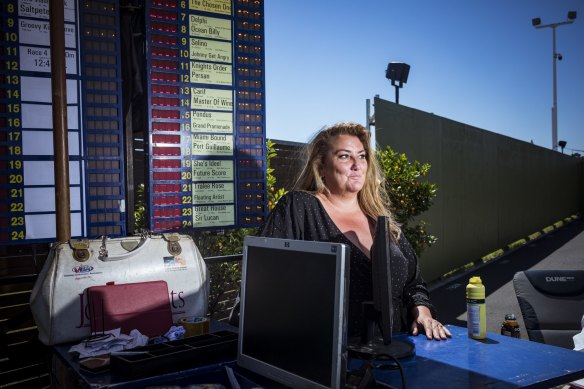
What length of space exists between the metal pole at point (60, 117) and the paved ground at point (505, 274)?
14.8ft

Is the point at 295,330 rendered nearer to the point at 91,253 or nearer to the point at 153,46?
the point at 91,253

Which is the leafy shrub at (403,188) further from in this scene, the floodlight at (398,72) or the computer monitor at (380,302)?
the computer monitor at (380,302)

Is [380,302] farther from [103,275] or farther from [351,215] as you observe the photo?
[103,275]

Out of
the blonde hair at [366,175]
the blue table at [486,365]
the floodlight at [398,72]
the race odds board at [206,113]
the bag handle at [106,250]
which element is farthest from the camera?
the floodlight at [398,72]

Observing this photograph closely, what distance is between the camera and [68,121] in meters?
3.01

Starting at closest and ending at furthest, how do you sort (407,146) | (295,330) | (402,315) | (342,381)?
1. (342,381)
2. (295,330)
3. (402,315)
4. (407,146)

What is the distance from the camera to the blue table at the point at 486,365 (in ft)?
5.65

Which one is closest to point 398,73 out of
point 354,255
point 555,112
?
point 354,255

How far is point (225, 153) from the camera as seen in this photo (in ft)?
11.9

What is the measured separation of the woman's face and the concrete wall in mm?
4658

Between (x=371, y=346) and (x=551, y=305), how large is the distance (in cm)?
183

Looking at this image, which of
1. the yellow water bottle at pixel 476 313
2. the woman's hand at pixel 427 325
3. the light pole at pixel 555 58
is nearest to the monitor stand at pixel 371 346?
the woman's hand at pixel 427 325

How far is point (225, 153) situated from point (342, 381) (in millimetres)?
2448

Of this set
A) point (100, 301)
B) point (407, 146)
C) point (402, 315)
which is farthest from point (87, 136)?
point (407, 146)
